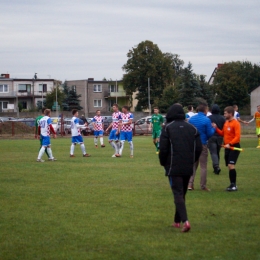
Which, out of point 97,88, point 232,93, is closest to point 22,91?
point 97,88

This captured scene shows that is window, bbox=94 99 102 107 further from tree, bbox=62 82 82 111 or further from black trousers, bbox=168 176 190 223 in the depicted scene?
black trousers, bbox=168 176 190 223

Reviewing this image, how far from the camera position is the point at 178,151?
29.0ft

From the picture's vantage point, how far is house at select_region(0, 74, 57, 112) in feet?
362

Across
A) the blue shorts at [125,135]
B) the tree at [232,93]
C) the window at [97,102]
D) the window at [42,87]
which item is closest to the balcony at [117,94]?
the window at [97,102]

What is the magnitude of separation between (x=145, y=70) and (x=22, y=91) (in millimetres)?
28181

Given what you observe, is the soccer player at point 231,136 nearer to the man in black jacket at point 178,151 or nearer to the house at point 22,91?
the man in black jacket at point 178,151

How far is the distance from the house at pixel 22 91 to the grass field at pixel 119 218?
94444mm

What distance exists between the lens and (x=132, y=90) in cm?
9744

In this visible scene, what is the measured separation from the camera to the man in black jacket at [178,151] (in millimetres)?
8852

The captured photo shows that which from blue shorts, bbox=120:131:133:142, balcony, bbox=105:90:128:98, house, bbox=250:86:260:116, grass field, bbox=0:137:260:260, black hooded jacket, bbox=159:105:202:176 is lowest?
grass field, bbox=0:137:260:260

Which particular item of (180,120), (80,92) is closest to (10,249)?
(180,120)

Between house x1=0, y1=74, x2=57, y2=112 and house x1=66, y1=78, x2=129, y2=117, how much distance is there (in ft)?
21.1

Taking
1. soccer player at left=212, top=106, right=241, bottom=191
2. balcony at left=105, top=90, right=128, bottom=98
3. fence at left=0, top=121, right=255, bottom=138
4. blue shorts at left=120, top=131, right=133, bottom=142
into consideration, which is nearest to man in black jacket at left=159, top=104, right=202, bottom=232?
soccer player at left=212, top=106, right=241, bottom=191

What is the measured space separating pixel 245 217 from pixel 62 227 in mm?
3228
